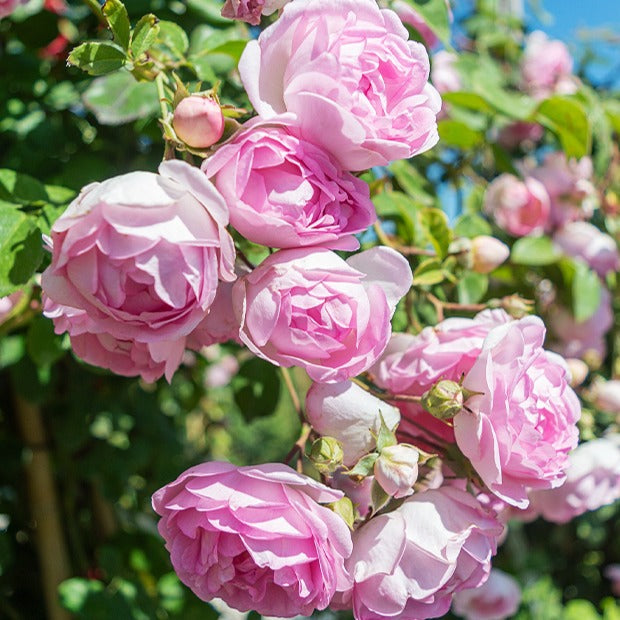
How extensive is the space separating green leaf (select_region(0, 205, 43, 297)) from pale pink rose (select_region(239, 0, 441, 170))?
21cm

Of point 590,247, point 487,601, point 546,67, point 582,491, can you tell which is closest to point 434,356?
point 582,491

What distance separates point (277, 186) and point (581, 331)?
84 centimetres

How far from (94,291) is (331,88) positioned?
191mm

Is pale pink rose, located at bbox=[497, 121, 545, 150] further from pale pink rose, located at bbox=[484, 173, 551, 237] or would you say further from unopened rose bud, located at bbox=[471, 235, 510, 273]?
unopened rose bud, located at bbox=[471, 235, 510, 273]

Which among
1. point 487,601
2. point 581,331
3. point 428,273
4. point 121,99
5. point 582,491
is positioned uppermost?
point 121,99

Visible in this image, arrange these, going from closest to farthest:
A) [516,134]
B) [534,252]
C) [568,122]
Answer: [568,122], [534,252], [516,134]

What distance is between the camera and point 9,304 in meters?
0.77

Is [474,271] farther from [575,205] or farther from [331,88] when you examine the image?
[575,205]

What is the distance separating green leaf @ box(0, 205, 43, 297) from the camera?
22.4 inches

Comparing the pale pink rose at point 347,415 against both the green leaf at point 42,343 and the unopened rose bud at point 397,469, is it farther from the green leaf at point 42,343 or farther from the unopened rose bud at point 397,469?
the green leaf at point 42,343

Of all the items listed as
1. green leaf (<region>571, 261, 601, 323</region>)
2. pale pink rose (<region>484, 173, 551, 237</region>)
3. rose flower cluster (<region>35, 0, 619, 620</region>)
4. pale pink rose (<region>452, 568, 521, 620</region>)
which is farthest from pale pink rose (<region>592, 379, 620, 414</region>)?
rose flower cluster (<region>35, 0, 619, 620</region>)

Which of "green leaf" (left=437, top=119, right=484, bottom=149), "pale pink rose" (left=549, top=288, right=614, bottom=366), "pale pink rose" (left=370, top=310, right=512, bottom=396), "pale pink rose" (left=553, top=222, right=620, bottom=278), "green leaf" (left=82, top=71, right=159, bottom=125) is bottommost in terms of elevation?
"pale pink rose" (left=549, top=288, right=614, bottom=366)

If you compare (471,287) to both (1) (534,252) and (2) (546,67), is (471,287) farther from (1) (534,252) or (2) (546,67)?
(2) (546,67)

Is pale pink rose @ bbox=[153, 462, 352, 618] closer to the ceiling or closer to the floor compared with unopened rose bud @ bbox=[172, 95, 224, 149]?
closer to the floor
